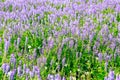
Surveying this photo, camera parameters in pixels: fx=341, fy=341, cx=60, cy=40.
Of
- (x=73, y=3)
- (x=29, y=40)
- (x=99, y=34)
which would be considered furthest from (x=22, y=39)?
(x=73, y=3)

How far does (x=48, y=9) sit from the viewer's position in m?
7.61

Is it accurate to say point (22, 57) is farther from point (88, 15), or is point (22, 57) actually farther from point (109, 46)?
point (88, 15)

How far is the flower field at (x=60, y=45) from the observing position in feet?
14.1

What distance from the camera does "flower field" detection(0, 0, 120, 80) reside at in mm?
4289

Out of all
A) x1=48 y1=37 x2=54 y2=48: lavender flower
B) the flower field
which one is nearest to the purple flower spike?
the flower field

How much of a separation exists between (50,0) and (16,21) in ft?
7.81

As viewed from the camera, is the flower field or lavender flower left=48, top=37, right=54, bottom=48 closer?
the flower field

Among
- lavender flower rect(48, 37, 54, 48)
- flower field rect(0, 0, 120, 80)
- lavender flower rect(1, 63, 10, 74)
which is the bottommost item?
flower field rect(0, 0, 120, 80)

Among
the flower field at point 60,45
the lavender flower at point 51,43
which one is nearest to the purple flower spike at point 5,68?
the flower field at point 60,45

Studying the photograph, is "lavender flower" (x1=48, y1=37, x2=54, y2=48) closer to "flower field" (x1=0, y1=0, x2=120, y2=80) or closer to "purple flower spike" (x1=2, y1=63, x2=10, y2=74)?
"flower field" (x1=0, y1=0, x2=120, y2=80)

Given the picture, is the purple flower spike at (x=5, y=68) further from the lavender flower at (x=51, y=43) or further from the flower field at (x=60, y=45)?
the lavender flower at (x=51, y=43)

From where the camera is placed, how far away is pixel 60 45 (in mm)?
5102

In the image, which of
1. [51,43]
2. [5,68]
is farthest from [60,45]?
[5,68]

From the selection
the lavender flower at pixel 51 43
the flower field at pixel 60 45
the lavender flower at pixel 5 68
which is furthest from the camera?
the lavender flower at pixel 51 43
